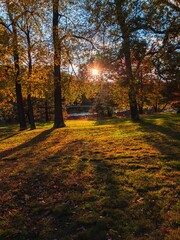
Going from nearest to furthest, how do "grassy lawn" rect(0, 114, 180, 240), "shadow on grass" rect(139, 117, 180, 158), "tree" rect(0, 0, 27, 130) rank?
1. "grassy lawn" rect(0, 114, 180, 240)
2. "shadow on grass" rect(139, 117, 180, 158)
3. "tree" rect(0, 0, 27, 130)

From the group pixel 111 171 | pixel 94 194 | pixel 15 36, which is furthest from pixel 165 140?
pixel 15 36

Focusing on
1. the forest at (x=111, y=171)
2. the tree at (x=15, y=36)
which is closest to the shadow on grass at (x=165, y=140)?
the forest at (x=111, y=171)

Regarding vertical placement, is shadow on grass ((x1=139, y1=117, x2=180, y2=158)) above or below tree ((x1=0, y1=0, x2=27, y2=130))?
below

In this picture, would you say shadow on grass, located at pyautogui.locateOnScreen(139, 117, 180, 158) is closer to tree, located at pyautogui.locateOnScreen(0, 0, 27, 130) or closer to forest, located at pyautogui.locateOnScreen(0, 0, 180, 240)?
forest, located at pyautogui.locateOnScreen(0, 0, 180, 240)

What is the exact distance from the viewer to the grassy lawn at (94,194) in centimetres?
414

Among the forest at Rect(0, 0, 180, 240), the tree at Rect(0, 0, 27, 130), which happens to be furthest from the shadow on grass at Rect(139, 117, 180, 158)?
the tree at Rect(0, 0, 27, 130)

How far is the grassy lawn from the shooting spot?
4137mm

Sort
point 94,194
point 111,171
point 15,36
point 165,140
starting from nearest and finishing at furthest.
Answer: point 94,194
point 111,171
point 165,140
point 15,36

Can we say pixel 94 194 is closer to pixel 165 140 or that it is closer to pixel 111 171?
pixel 111 171

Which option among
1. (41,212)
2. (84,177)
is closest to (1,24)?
(84,177)

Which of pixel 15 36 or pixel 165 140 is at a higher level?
pixel 15 36

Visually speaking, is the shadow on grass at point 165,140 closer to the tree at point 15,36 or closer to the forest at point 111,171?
the forest at point 111,171

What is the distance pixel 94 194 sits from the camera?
5434 millimetres

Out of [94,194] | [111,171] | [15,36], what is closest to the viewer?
[94,194]
